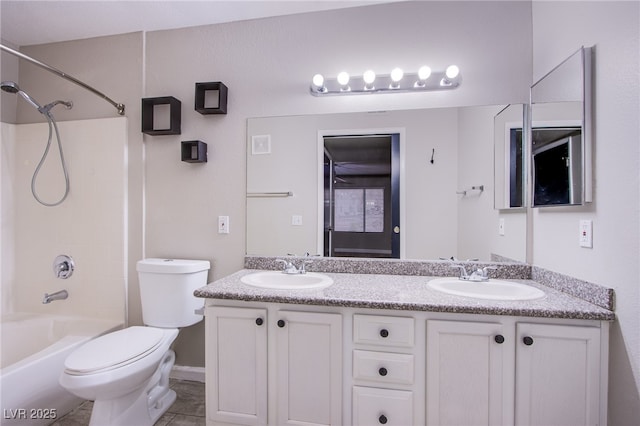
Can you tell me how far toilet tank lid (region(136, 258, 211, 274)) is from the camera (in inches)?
71.0

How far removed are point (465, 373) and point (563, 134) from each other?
1.18 m

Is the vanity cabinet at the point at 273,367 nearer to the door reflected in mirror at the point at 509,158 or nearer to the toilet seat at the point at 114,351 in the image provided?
the toilet seat at the point at 114,351

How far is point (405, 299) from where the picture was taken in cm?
126

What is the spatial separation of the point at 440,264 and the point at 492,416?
0.75 meters

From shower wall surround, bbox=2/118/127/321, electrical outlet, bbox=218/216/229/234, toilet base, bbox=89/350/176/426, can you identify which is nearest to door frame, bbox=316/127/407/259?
electrical outlet, bbox=218/216/229/234

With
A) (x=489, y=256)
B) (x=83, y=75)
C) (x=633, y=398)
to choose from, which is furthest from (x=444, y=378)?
(x=83, y=75)

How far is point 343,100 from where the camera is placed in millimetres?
1860

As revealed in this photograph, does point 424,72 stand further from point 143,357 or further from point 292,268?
point 143,357

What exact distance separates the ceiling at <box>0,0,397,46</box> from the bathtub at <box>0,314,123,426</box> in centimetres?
200

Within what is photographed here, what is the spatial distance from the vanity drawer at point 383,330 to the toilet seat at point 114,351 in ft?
3.41

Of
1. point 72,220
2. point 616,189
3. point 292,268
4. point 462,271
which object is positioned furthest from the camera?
point 72,220

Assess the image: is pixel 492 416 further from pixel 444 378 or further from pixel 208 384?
pixel 208 384

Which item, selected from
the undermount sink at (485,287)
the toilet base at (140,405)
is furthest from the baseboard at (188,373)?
the undermount sink at (485,287)

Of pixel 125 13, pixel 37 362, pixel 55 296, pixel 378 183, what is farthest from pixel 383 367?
pixel 125 13
